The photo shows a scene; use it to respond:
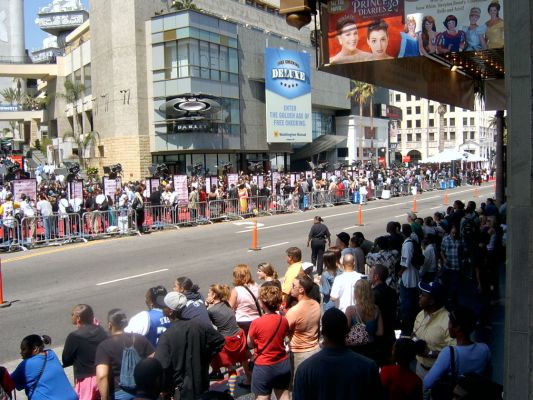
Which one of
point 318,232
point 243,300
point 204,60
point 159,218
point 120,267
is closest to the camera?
point 243,300

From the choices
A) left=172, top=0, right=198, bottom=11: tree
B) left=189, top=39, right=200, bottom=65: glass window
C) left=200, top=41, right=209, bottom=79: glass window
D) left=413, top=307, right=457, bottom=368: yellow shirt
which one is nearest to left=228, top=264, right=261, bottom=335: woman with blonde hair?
left=413, top=307, right=457, bottom=368: yellow shirt

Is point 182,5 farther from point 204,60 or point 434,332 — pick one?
point 434,332

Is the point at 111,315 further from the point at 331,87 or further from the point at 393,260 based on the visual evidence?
the point at 331,87

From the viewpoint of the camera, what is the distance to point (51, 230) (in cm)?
1903

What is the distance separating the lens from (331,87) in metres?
57.4

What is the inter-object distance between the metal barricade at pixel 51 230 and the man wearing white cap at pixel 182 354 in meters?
14.5

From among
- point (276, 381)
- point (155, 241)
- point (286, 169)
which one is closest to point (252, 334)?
point (276, 381)

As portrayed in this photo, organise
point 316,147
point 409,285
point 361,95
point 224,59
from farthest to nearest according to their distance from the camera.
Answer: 1. point 361,95
2. point 316,147
3. point 224,59
4. point 409,285

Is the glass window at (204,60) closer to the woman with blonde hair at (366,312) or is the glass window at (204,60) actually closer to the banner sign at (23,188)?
the banner sign at (23,188)

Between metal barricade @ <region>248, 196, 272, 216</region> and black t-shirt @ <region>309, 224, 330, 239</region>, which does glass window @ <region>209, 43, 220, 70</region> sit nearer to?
metal barricade @ <region>248, 196, 272, 216</region>

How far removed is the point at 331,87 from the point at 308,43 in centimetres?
524

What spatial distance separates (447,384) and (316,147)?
52.7 meters

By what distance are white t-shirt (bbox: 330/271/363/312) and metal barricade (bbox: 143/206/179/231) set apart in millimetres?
15835

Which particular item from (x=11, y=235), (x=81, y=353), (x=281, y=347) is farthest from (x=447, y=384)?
(x=11, y=235)
